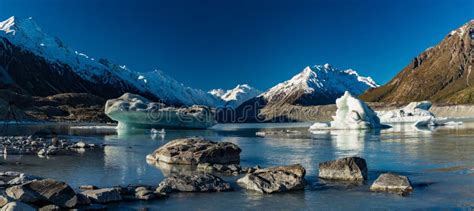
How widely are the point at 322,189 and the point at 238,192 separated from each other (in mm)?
3093

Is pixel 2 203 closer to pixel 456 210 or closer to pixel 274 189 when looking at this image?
pixel 274 189

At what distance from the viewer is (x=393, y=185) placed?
1720 cm

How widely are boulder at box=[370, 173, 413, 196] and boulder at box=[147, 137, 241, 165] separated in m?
10.6

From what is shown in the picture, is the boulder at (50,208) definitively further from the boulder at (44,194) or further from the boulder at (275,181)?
the boulder at (275,181)

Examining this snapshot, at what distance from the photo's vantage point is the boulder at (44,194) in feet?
45.7

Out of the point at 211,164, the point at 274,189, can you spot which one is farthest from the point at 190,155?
the point at 274,189

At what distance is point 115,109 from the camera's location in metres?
79.0

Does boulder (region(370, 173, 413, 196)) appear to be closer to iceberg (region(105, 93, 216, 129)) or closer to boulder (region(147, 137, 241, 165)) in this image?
boulder (region(147, 137, 241, 165))

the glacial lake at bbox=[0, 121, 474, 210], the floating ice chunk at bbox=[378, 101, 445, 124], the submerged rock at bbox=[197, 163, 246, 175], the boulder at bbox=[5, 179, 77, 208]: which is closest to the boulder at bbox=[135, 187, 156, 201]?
the glacial lake at bbox=[0, 121, 474, 210]

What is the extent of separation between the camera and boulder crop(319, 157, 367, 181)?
19.9 m

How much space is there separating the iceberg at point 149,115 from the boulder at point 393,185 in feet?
215

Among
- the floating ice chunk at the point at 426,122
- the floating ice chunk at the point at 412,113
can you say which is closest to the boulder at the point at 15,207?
the floating ice chunk at the point at 426,122

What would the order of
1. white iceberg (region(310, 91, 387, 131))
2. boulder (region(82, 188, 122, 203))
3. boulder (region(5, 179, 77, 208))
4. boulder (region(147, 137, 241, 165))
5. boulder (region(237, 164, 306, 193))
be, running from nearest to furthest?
boulder (region(5, 179, 77, 208)) → boulder (region(82, 188, 122, 203)) → boulder (region(237, 164, 306, 193)) → boulder (region(147, 137, 241, 165)) → white iceberg (region(310, 91, 387, 131))

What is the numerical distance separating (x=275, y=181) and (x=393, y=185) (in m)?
4.12
